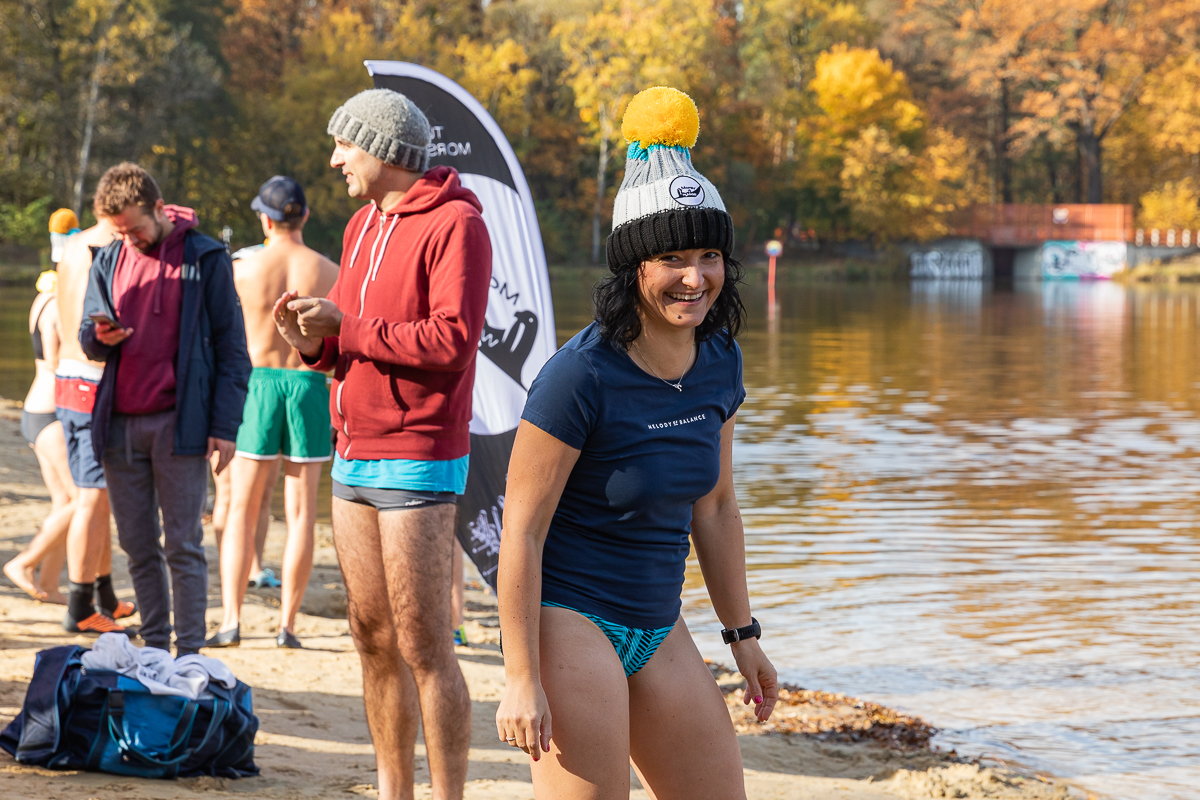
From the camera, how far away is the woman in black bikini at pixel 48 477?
21.4 ft

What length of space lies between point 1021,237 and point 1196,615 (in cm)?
6154

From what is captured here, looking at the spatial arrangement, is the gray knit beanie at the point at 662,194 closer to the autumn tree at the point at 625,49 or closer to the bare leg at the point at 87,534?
the bare leg at the point at 87,534

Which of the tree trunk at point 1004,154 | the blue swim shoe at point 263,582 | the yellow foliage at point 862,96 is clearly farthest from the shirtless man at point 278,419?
the tree trunk at point 1004,154

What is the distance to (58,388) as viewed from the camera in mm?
5742

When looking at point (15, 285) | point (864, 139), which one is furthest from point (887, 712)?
point (864, 139)

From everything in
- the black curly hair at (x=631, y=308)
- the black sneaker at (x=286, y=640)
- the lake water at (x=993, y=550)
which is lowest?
the lake water at (x=993, y=550)

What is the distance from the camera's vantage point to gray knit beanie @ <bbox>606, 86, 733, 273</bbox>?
2771 mm

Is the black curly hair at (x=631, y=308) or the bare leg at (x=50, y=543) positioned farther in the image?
the bare leg at (x=50, y=543)

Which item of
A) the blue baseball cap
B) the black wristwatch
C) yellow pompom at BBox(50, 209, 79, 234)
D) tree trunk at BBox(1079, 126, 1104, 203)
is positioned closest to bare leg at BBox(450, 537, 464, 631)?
the blue baseball cap

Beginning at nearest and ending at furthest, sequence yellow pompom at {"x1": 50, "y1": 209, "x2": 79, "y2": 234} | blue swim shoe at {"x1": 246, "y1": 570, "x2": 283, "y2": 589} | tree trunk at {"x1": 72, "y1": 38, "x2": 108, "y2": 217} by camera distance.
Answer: yellow pompom at {"x1": 50, "y1": 209, "x2": 79, "y2": 234}, blue swim shoe at {"x1": 246, "y1": 570, "x2": 283, "y2": 589}, tree trunk at {"x1": 72, "y1": 38, "x2": 108, "y2": 217}

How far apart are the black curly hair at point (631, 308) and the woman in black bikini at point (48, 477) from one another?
4458 millimetres

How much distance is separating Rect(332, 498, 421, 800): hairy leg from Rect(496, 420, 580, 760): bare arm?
3.55ft

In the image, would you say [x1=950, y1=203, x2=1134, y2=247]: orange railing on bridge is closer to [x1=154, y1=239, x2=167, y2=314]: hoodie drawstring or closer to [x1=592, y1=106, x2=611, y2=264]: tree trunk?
[x1=592, y1=106, x2=611, y2=264]: tree trunk

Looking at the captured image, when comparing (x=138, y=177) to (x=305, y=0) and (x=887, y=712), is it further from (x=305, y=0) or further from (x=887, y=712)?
(x=305, y=0)
